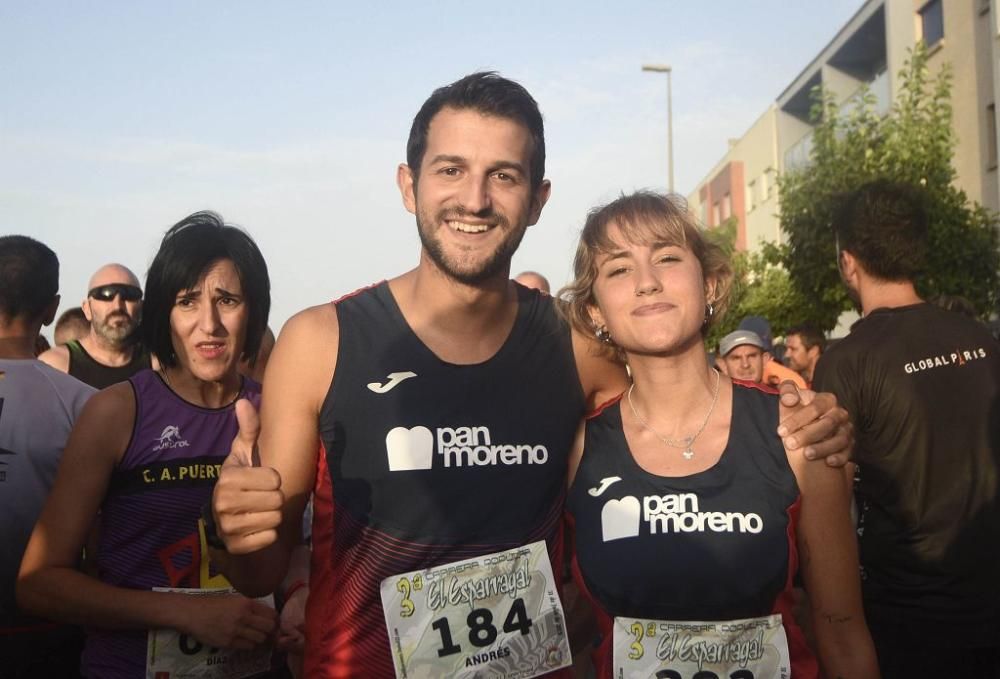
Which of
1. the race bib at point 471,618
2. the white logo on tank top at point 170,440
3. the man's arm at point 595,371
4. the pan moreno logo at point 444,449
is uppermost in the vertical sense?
the man's arm at point 595,371

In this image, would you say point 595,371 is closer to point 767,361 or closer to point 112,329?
point 112,329

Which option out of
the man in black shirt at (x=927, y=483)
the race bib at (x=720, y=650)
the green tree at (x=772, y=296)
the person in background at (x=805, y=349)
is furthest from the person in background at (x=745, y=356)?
the green tree at (x=772, y=296)

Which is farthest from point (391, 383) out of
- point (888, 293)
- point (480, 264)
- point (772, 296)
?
point (772, 296)

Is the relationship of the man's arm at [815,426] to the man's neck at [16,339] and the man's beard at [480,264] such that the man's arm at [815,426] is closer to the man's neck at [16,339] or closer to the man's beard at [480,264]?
the man's beard at [480,264]

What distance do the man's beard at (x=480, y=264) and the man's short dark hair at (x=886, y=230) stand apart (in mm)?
2062

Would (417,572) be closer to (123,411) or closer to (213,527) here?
(213,527)

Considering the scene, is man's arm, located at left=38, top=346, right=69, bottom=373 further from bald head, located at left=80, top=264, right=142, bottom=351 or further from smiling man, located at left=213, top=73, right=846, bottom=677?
smiling man, located at left=213, top=73, right=846, bottom=677

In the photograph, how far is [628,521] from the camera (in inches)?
107

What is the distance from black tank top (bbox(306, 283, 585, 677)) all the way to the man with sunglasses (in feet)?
12.4

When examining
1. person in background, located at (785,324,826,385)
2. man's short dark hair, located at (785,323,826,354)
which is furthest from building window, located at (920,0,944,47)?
person in background, located at (785,324,826,385)

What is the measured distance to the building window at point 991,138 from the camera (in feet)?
64.4

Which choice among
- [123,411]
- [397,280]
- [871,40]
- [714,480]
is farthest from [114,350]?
[871,40]

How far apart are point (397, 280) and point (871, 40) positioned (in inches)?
1140

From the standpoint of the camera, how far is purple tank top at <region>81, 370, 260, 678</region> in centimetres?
297
